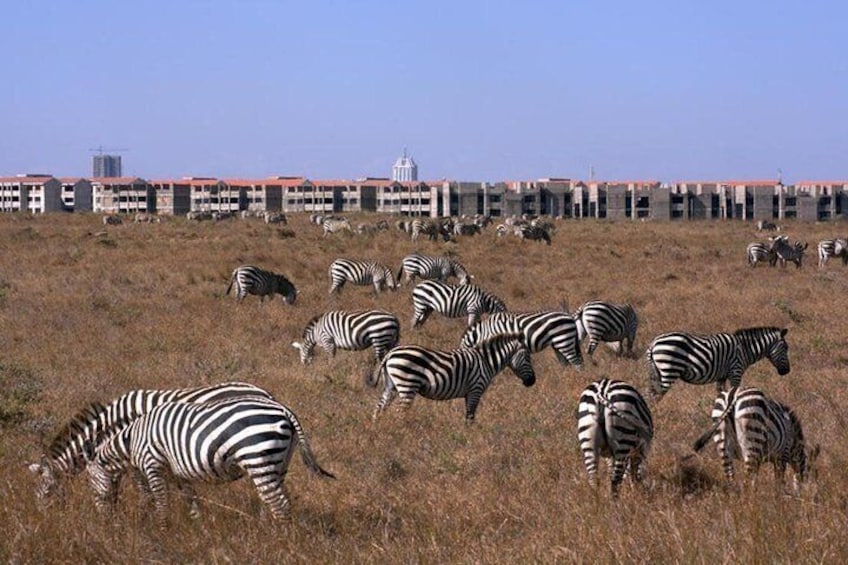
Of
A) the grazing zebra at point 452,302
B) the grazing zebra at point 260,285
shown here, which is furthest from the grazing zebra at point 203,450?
the grazing zebra at point 260,285

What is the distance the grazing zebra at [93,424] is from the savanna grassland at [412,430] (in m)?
0.17

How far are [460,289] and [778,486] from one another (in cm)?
Answer: 1319

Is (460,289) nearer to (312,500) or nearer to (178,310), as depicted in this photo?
(178,310)

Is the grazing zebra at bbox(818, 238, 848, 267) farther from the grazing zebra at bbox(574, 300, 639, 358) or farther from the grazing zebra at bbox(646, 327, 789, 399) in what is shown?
the grazing zebra at bbox(646, 327, 789, 399)

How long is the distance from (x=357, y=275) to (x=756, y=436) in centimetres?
1806

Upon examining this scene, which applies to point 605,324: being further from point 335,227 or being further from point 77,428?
point 335,227

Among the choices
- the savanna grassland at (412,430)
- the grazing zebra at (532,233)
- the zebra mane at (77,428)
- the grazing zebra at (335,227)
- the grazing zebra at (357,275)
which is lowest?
the savanna grassland at (412,430)

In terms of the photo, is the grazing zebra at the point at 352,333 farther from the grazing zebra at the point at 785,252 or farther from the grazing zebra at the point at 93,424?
the grazing zebra at the point at 785,252

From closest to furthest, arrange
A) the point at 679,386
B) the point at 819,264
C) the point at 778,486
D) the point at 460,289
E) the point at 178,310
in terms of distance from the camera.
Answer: the point at 778,486 → the point at 679,386 → the point at 460,289 → the point at 178,310 → the point at 819,264

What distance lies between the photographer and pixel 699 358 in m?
13.7

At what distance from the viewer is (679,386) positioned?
48.7ft

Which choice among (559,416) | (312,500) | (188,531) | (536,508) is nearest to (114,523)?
(188,531)

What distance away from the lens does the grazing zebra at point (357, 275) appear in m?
26.0

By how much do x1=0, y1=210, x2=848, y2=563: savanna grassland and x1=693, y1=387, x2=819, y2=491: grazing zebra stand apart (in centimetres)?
19
